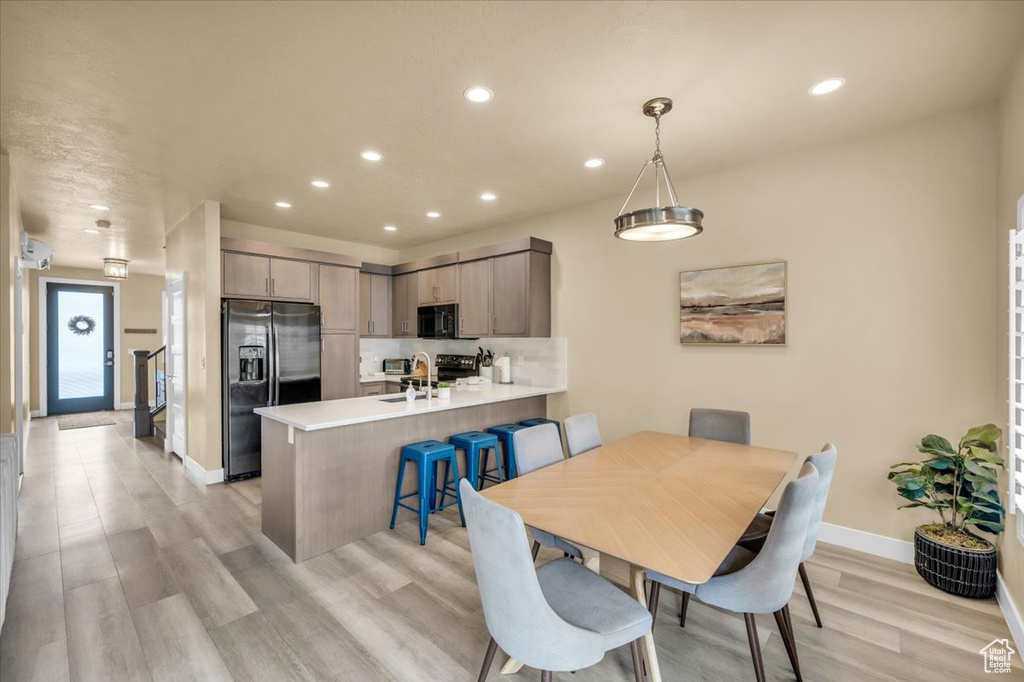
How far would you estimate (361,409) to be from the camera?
330 centimetres

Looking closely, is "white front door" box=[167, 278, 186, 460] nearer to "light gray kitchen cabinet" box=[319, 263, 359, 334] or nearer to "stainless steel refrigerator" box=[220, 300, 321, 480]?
"stainless steel refrigerator" box=[220, 300, 321, 480]

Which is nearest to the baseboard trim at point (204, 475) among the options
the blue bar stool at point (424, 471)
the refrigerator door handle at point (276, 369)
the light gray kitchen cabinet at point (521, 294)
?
the refrigerator door handle at point (276, 369)

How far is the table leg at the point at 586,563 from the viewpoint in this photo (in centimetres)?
194

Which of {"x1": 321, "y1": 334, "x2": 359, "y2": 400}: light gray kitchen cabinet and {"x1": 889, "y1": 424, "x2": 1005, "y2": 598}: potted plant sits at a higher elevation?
{"x1": 321, "y1": 334, "x2": 359, "y2": 400}: light gray kitchen cabinet

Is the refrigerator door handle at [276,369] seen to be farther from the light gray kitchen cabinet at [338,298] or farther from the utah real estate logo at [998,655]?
the utah real estate logo at [998,655]

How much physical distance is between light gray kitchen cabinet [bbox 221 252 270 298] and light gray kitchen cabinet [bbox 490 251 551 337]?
7.87ft

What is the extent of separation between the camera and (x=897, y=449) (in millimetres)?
2887

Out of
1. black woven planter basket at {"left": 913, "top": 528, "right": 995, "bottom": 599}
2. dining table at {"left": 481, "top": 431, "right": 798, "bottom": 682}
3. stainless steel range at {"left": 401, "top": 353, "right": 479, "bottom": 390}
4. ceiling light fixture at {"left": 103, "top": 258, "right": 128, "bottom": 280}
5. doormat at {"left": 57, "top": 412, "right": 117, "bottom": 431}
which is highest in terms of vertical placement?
ceiling light fixture at {"left": 103, "top": 258, "right": 128, "bottom": 280}

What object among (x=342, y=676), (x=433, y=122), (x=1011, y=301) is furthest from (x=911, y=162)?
(x=342, y=676)

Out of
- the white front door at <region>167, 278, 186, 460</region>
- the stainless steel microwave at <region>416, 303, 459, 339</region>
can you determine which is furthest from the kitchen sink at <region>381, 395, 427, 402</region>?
the white front door at <region>167, 278, 186, 460</region>

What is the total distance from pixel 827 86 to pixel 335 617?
3.74m

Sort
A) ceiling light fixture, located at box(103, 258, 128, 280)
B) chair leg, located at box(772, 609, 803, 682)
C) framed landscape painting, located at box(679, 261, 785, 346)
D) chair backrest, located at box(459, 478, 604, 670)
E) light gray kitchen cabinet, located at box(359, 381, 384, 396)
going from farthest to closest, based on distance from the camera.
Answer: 1. ceiling light fixture, located at box(103, 258, 128, 280)
2. light gray kitchen cabinet, located at box(359, 381, 384, 396)
3. framed landscape painting, located at box(679, 261, 785, 346)
4. chair leg, located at box(772, 609, 803, 682)
5. chair backrest, located at box(459, 478, 604, 670)

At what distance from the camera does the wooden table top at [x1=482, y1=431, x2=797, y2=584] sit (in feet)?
4.93

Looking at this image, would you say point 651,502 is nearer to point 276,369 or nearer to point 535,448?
point 535,448
